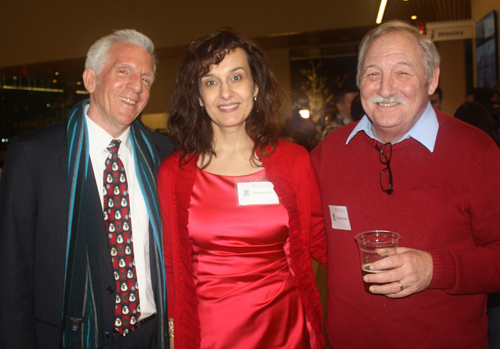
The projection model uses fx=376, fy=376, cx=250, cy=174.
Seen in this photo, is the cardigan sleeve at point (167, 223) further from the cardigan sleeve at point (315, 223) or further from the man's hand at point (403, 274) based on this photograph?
the man's hand at point (403, 274)

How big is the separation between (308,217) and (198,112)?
88 centimetres

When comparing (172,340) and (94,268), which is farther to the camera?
(172,340)

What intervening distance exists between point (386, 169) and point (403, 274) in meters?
0.45

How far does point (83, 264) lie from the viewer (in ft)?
5.63

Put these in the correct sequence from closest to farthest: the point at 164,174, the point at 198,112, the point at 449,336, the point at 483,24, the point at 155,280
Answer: the point at 449,336
the point at 155,280
the point at 164,174
the point at 198,112
the point at 483,24

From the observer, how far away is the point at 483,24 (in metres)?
6.16

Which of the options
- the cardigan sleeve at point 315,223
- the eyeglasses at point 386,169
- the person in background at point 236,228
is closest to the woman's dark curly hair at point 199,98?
the person in background at point 236,228

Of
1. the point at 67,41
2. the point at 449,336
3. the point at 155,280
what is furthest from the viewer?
the point at 67,41

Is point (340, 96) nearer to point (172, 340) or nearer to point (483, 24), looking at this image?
point (483, 24)

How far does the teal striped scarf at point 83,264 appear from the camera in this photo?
1685mm

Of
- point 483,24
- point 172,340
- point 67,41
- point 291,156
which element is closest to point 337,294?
point 291,156

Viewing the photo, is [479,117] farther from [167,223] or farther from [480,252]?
[167,223]

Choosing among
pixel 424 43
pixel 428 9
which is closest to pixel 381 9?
pixel 428 9

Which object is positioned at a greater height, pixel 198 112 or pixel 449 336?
pixel 198 112
